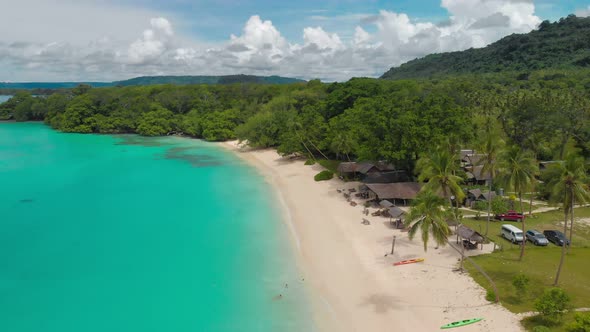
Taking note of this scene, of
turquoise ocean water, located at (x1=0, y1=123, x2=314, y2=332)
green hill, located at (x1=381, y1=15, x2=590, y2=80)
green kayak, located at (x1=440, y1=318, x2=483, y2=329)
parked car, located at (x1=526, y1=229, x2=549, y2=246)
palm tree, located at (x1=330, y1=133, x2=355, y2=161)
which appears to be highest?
green hill, located at (x1=381, y1=15, x2=590, y2=80)

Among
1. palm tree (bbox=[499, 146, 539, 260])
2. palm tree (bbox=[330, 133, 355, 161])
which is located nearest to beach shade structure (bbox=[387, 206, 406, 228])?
palm tree (bbox=[499, 146, 539, 260])

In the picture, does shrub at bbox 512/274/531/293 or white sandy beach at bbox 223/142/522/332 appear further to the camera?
shrub at bbox 512/274/531/293

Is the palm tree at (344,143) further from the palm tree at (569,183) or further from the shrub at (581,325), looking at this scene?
the shrub at (581,325)

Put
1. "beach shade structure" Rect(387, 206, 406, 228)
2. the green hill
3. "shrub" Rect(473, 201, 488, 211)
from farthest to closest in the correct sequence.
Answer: the green hill
"shrub" Rect(473, 201, 488, 211)
"beach shade structure" Rect(387, 206, 406, 228)

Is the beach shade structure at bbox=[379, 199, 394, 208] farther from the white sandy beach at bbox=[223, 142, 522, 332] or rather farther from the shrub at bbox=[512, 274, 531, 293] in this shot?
the shrub at bbox=[512, 274, 531, 293]

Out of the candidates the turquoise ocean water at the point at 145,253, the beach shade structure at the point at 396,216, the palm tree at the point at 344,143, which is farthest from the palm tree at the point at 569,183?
the palm tree at the point at 344,143

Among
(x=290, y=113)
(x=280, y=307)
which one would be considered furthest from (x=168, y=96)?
(x=280, y=307)

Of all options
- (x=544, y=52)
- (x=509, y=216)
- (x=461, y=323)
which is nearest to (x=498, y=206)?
(x=509, y=216)
